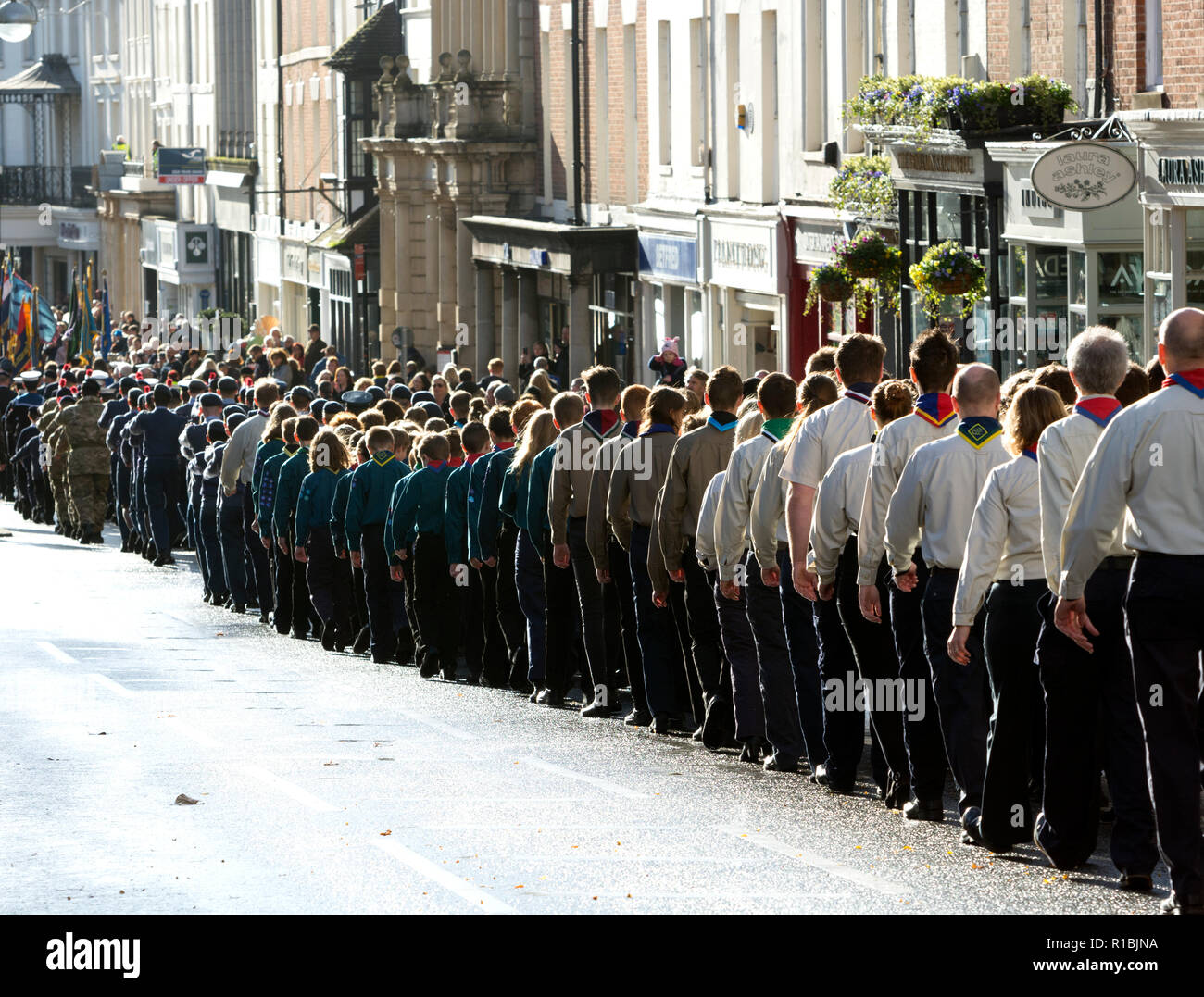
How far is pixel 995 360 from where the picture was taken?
2336 cm

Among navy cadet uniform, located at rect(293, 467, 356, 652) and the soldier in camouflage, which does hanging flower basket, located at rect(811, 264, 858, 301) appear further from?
the soldier in camouflage

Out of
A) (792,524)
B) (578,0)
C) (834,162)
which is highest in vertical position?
(578,0)

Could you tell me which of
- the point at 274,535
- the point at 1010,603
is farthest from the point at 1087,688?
the point at 274,535

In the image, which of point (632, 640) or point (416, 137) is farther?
point (416, 137)

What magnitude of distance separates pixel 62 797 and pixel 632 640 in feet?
13.3

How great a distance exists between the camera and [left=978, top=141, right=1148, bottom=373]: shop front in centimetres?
1986

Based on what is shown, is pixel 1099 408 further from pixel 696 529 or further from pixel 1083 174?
pixel 1083 174

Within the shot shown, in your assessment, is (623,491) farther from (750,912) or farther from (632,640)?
(750,912)

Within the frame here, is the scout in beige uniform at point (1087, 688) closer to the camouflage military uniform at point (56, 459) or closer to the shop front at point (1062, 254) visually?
the shop front at point (1062, 254)

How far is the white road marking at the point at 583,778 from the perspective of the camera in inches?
451

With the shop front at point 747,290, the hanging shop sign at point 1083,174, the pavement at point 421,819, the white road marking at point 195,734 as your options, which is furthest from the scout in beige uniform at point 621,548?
the shop front at point 747,290

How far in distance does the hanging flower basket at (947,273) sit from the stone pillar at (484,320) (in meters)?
22.4

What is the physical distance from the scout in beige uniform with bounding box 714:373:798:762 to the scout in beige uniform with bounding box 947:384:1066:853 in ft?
8.16

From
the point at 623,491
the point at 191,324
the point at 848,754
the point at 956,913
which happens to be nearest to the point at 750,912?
the point at 956,913
